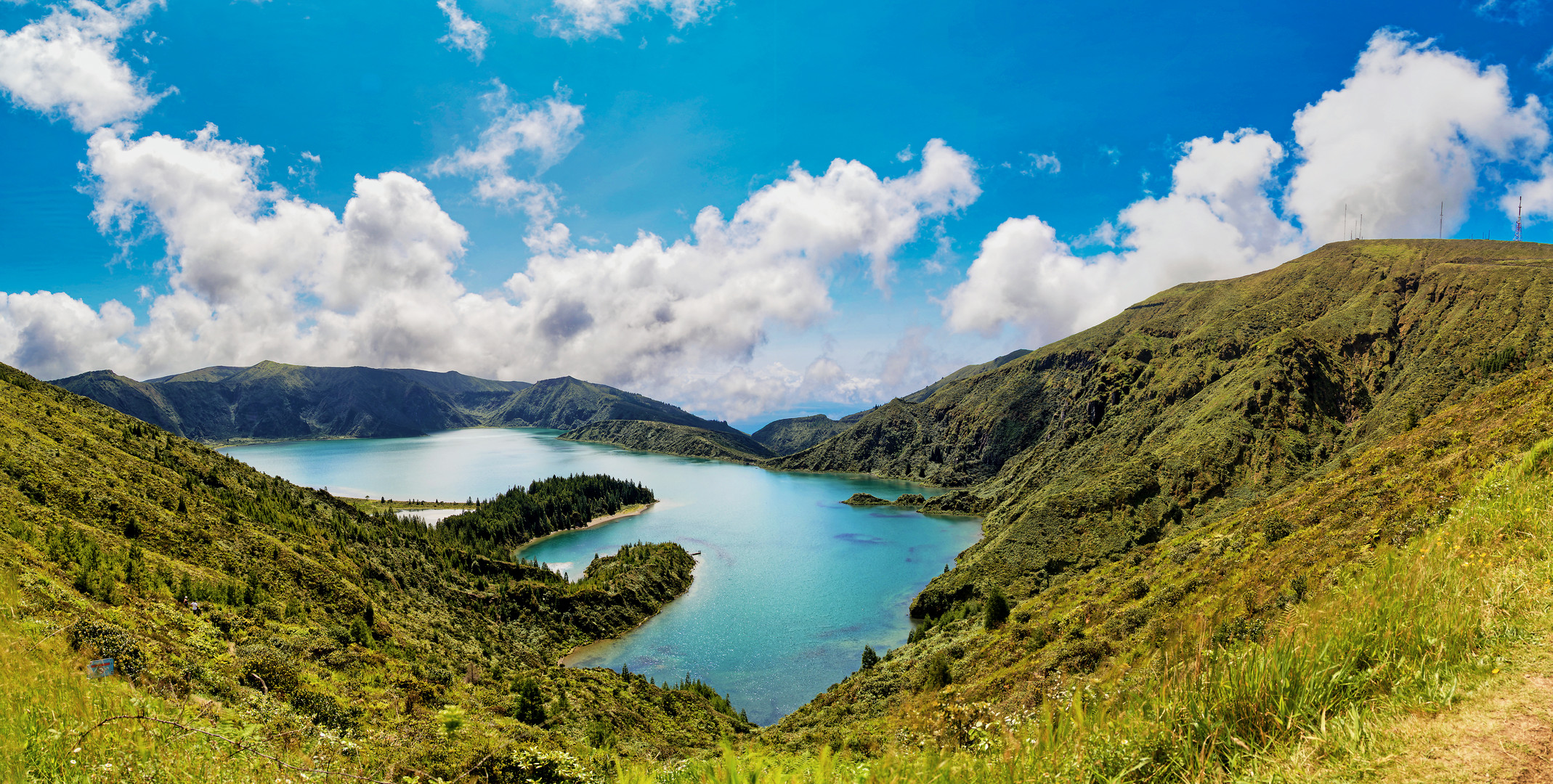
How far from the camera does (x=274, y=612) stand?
962 inches

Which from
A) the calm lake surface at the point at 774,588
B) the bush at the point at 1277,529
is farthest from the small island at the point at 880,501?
the bush at the point at 1277,529

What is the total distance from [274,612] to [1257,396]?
13964cm

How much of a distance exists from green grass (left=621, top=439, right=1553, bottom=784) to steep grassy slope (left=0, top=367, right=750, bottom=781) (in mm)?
7965

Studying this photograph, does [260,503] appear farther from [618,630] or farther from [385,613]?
[618,630]

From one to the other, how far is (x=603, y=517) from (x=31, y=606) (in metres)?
149

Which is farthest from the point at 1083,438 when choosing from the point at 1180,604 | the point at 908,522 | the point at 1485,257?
the point at 1180,604

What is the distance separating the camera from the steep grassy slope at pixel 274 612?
1242cm

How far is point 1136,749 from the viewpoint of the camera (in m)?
3.15

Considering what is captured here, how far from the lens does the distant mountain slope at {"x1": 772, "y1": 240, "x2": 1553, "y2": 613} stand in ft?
278

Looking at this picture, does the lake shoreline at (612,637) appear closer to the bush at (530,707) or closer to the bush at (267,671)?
the bush at (530,707)

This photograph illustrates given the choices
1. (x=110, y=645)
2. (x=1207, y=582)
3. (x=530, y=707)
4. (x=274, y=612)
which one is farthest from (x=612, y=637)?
(x=110, y=645)

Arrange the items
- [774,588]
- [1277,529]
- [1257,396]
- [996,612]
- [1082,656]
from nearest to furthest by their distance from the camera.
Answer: [1082,656] → [1277,529] → [996,612] → [774,588] → [1257,396]

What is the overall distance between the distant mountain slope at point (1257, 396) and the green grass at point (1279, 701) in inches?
Answer: 2913

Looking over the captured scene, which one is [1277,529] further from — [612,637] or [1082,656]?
[612,637]
